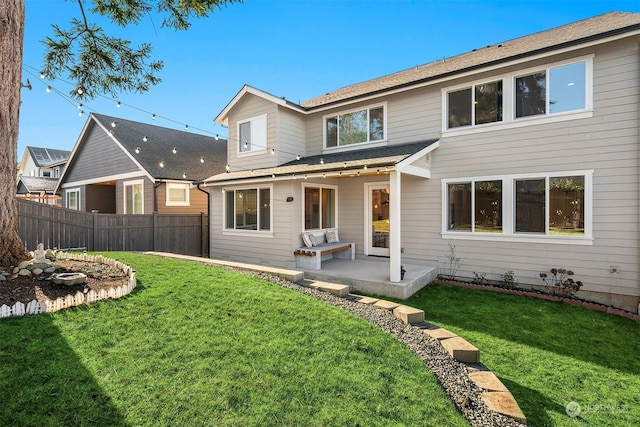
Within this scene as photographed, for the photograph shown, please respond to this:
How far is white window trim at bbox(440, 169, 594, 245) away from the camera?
677cm

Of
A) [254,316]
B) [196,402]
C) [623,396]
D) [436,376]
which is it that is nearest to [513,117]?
[623,396]

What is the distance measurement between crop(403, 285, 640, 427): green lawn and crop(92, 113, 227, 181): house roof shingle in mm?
11104

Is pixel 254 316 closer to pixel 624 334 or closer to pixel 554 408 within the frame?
pixel 554 408

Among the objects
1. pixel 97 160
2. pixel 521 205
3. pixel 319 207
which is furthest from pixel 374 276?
pixel 97 160

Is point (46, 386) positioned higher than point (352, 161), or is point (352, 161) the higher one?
point (352, 161)

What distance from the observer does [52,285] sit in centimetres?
432

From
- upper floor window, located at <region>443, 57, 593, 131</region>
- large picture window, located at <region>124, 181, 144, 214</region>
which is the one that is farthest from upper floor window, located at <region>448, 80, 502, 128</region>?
large picture window, located at <region>124, 181, 144, 214</region>

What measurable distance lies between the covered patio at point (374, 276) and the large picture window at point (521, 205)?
62.1 inches

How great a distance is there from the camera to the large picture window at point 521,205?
22.8 ft

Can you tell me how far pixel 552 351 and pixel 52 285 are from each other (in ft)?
23.4

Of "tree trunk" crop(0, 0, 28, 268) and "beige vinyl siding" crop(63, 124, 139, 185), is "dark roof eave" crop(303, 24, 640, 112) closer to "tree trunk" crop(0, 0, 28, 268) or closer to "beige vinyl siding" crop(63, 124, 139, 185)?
"tree trunk" crop(0, 0, 28, 268)

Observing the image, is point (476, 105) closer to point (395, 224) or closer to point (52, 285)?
point (395, 224)

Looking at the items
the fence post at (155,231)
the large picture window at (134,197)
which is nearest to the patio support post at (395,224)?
the fence post at (155,231)

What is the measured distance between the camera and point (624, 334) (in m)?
5.36
